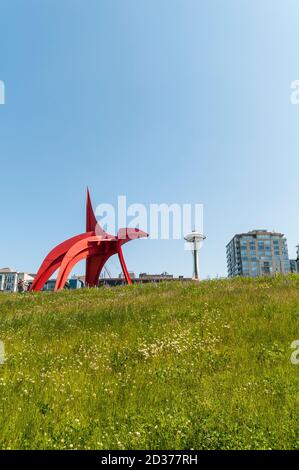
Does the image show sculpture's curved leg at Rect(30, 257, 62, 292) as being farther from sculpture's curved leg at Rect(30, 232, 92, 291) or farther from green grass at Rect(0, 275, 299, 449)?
green grass at Rect(0, 275, 299, 449)

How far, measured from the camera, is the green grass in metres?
4.15

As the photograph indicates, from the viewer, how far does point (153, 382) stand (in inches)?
229

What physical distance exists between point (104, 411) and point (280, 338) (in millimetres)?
5099

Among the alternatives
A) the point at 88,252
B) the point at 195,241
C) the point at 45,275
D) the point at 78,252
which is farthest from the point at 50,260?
the point at 195,241

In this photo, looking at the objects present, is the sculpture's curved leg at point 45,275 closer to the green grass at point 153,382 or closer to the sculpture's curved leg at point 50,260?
the sculpture's curved leg at point 50,260

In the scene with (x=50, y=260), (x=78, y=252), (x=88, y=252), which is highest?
(x=88, y=252)

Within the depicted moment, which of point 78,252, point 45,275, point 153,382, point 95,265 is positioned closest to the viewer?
point 153,382

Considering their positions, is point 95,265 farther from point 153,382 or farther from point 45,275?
point 153,382

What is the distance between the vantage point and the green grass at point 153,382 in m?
4.15

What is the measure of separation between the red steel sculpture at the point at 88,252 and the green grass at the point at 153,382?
70.5ft

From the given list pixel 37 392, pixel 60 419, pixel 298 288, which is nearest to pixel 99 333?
pixel 37 392

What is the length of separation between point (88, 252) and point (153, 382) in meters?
28.9

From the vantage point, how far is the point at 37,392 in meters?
5.29
